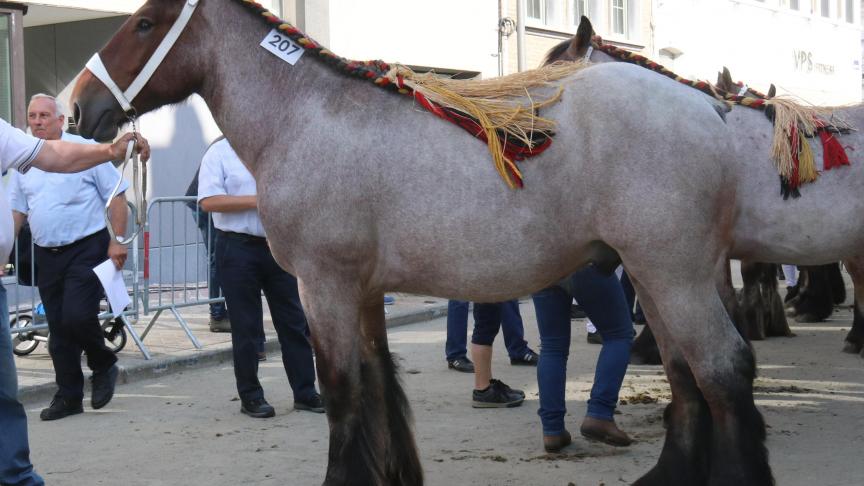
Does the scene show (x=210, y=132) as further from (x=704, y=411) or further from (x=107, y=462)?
(x=704, y=411)

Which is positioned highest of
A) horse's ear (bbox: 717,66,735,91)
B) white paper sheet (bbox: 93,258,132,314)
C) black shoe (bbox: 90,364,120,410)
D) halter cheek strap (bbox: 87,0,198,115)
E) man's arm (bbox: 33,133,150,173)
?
horse's ear (bbox: 717,66,735,91)

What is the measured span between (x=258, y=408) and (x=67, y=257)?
1639 mm

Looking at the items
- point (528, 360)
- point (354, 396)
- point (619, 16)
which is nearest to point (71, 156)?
point (354, 396)

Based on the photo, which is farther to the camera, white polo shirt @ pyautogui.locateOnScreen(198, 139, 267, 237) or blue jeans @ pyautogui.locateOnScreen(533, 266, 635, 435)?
white polo shirt @ pyautogui.locateOnScreen(198, 139, 267, 237)

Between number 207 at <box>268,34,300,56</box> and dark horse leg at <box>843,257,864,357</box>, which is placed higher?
number 207 at <box>268,34,300,56</box>

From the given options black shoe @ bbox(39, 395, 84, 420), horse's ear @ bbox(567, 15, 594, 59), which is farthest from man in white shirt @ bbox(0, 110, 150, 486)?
horse's ear @ bbox(567, 15, 594, 59)

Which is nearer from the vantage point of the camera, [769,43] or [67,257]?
[67,257]

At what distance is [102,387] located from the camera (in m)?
7.42

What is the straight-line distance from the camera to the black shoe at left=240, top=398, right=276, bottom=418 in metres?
7.04

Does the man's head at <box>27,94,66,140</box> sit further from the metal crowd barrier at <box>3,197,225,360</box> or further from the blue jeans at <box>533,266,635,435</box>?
the blue jeans at <box>533,266,635,435</box>

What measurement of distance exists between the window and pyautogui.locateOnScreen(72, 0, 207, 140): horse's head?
20512mm

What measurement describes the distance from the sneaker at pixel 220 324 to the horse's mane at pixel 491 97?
20.3 ft

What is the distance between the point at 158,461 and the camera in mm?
5945

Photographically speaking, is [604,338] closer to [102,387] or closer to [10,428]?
[10,428]
